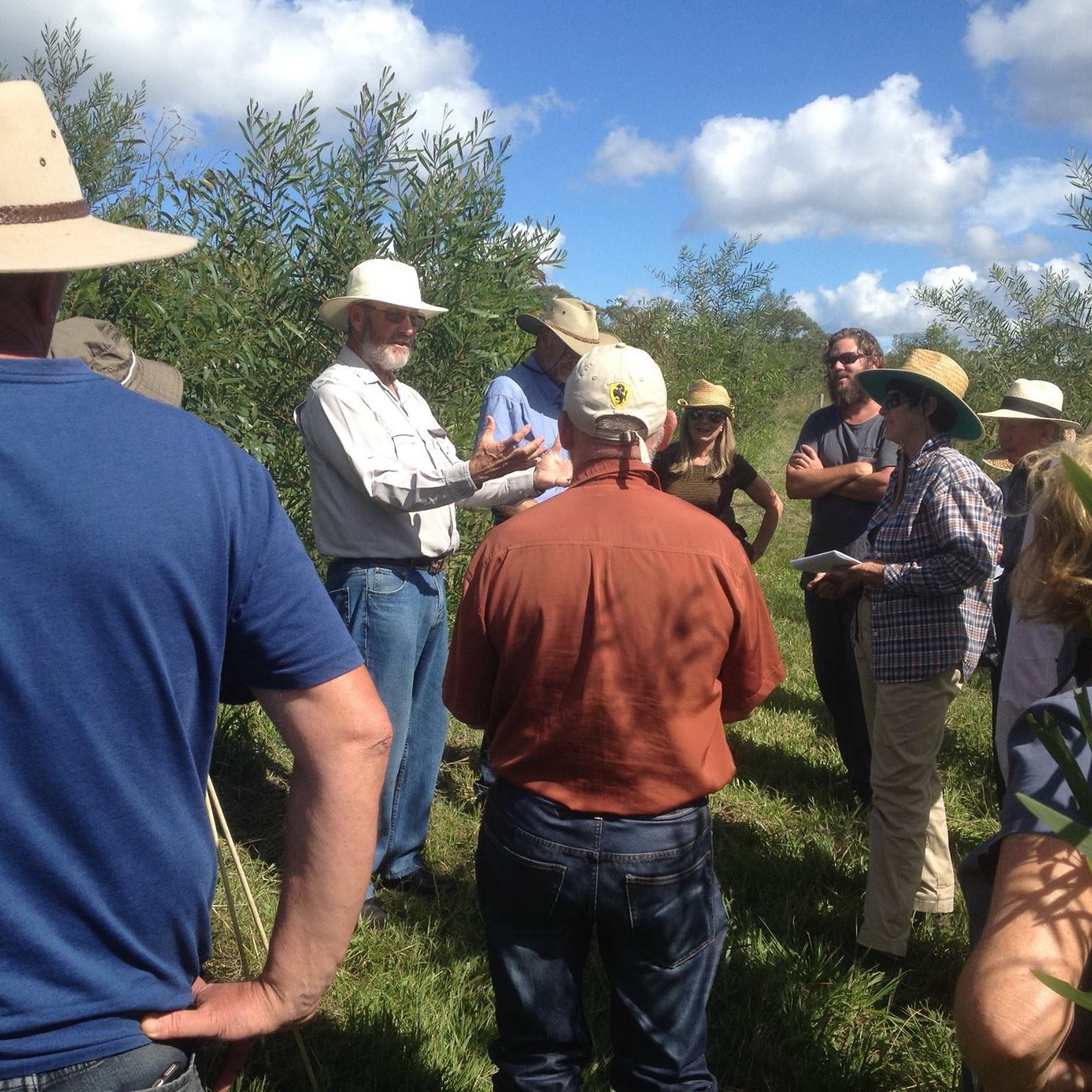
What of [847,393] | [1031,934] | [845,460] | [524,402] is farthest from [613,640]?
[847,393]

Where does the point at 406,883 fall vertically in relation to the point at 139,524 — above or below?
below

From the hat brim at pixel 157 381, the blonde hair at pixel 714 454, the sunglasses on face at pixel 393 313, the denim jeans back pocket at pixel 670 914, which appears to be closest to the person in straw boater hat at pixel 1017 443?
the blonde hair at pixel 714 454

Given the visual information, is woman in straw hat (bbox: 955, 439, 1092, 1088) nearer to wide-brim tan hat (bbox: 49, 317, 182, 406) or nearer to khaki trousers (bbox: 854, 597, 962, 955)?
khaki trousers (bbox: 854, 597, 962, 955)

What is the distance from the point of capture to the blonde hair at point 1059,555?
71.9 inches

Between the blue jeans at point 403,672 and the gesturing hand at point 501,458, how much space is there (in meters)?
0.52

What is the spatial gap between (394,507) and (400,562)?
0.27 meters

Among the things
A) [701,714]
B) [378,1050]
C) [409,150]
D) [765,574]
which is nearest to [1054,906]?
[701,714]

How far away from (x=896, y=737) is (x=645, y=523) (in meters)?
1.90

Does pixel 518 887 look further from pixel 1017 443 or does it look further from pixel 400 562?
pixel 1017 443

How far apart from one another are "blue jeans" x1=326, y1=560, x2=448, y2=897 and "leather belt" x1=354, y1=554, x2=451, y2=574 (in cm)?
2

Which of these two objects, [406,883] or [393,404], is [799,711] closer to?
[406,883]

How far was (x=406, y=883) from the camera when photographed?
4242 mm

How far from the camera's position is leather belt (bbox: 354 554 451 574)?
12.7 feet

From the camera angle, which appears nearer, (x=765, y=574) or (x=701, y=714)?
(x=701, y=714)
